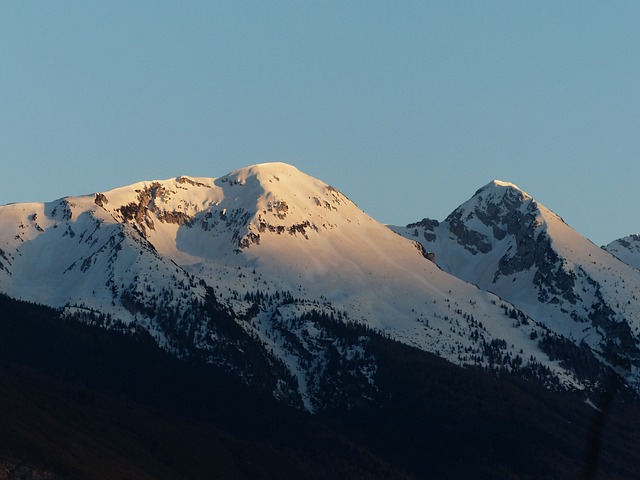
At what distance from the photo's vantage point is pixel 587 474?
418 ft

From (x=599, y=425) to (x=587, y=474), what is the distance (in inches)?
183

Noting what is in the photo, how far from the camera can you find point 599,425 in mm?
129000
